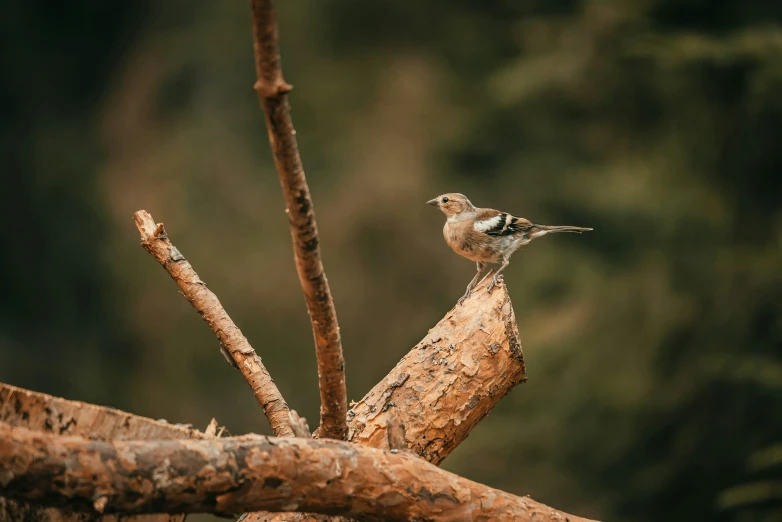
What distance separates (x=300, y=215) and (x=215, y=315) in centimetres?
97

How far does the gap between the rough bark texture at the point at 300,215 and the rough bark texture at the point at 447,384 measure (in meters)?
0.30

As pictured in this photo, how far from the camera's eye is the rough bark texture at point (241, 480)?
1371 mm

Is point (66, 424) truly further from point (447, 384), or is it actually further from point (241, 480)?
point (447, 384)

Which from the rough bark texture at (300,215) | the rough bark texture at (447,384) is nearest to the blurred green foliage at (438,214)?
the rough bark texture at (447,384)

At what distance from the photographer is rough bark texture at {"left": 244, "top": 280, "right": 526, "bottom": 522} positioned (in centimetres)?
220

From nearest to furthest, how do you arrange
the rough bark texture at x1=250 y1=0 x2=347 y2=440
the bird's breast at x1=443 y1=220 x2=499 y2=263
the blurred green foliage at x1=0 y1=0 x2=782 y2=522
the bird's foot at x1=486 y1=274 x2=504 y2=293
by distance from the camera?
1. the rough bark texture at x1=250 y1=0 x2=347 y2=440
2. the bird's foot at x1=486 y1=274 x2=504 y2=293
3. the bird's breast at x1=443 y1=220 x2=499 y2=263
4. the blurred green foliage at x1=0 y1=0 x2=782 y2=522

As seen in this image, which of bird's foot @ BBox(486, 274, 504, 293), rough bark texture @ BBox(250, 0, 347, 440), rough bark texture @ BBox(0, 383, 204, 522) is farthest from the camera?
bird's foot @ BBox(486, 274, 504, 293)

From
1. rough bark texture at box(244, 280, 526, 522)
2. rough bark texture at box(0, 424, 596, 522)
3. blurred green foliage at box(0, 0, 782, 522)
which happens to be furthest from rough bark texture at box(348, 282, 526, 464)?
blurred green foliage at box(0, 0, 782, 522)

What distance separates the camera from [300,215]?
4.99ft

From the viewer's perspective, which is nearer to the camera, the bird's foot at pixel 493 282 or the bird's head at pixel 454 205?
the bird's foot at pixel 493 282

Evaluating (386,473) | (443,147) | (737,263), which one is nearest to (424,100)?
(443,147)

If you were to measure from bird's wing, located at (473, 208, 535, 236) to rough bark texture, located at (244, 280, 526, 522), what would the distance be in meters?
1.17

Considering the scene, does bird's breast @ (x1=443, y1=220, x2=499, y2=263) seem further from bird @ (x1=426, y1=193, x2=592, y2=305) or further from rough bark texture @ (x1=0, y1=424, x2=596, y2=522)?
rough bark texture @ (x1=0, y1=424, x2=596, y2=522)

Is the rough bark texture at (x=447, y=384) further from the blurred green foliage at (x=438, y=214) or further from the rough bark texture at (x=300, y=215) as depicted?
the blurred green foliage at (x=438, y=214)
